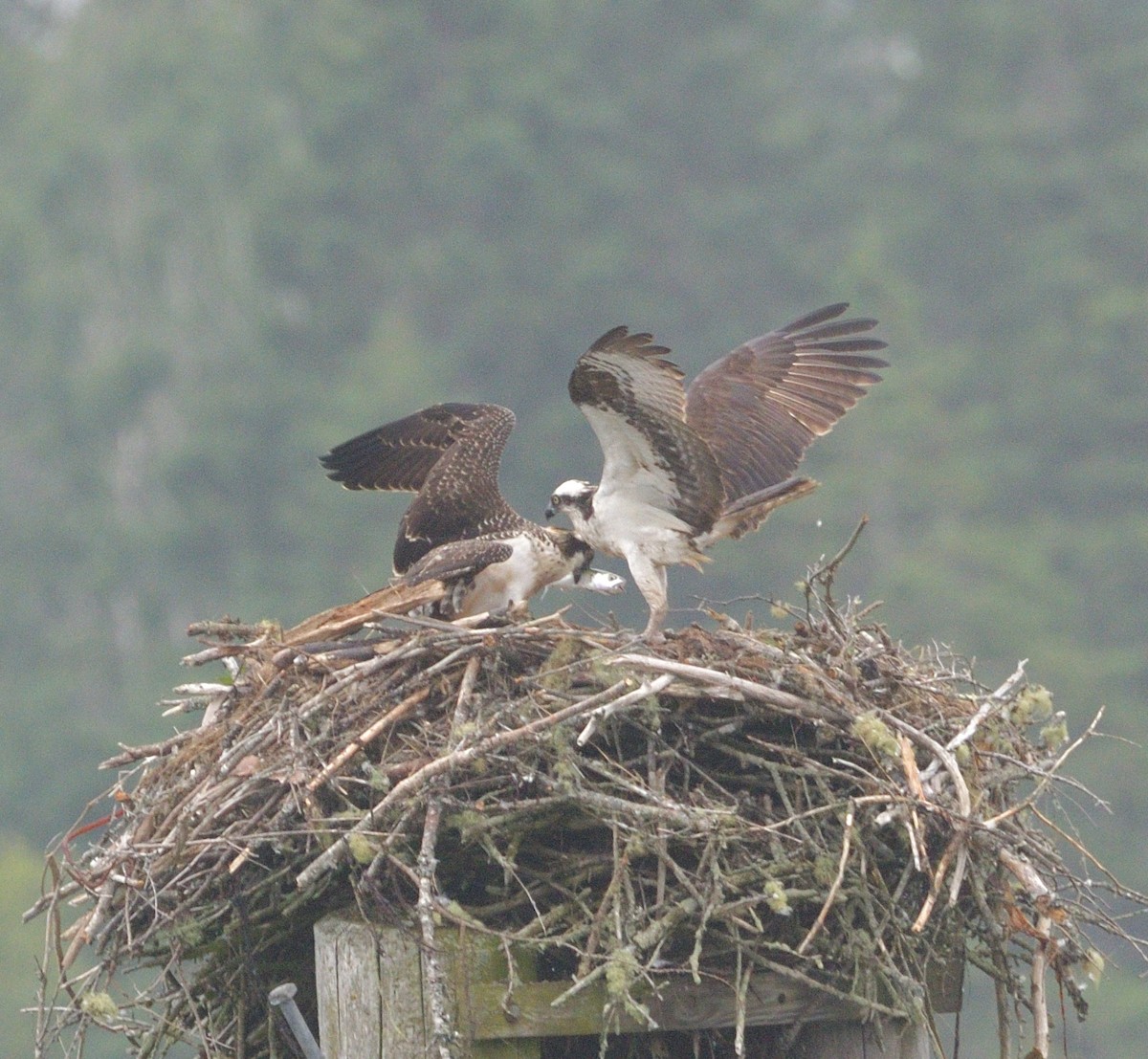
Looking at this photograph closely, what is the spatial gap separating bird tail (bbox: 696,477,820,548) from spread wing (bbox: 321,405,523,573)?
0.66 metres

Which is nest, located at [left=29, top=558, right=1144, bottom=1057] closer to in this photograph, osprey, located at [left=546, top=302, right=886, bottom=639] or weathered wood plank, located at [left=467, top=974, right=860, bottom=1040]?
weathered wood plank, located at [left=467, top=974, right=860, bottom=1040]

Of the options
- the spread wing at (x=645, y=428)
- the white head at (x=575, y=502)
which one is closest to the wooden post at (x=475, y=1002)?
the spread wing at (x=645, y=428)

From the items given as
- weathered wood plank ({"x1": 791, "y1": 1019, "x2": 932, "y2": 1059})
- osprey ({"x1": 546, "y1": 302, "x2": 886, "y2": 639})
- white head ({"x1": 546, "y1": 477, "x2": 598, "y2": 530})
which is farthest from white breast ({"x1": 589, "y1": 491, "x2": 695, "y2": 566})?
weathered wood plank ({"x1": 791, "y1": 1019, "x2": 932, "y2": 1059})

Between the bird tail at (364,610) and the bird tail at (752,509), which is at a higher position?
the bird tail at (752,509)

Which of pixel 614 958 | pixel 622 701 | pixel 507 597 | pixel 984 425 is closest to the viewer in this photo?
pixel 614 958

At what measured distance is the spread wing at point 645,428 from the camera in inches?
227

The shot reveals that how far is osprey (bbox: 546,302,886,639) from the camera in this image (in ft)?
19.5

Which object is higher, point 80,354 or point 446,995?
point 80,354

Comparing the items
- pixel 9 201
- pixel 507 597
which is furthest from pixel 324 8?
pixel 507 597

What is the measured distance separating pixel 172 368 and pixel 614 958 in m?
27.6

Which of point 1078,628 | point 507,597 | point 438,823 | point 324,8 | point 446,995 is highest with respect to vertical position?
point 324,8

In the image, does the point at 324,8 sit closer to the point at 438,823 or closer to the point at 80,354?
the point at 80,354

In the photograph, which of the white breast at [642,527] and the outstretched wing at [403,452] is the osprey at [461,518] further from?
the white breast at [642,527]

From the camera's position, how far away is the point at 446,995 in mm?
4328
